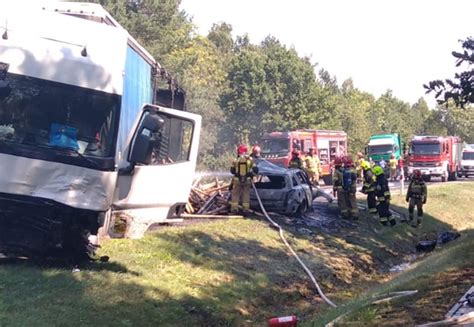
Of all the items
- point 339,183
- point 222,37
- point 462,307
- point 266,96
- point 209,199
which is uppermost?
point 222,37

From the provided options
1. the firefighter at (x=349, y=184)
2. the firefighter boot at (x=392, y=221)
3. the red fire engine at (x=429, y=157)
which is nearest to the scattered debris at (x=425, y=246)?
the firefighter boot at (x=392, y=221)

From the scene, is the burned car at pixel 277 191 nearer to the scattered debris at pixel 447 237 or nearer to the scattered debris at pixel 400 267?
the scattered debris at pixel 400 267

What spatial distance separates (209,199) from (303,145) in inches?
629

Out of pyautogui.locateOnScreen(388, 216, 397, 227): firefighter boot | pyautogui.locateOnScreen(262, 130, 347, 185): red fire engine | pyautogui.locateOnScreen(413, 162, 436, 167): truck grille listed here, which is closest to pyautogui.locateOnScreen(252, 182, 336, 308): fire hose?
pyautogui.locateOnScreen(388, 216, 397, 227): firefighter boot

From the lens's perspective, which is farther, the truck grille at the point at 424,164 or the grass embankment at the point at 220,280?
the truck grille at the point at 424,164

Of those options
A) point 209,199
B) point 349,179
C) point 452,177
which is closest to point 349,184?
point 349,179

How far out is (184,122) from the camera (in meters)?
9.27

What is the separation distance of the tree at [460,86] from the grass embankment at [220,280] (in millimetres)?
2562

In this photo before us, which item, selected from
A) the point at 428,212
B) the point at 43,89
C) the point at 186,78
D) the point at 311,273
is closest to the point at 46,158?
the point at 43,89

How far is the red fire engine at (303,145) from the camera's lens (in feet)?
103

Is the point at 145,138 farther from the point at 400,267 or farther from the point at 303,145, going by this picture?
the point at 303,145

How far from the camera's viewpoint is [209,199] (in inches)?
667

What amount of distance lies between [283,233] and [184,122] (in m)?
6.53

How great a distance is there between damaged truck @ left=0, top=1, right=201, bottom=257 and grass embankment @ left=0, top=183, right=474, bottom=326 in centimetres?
77
